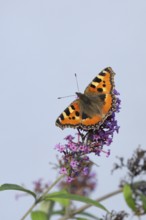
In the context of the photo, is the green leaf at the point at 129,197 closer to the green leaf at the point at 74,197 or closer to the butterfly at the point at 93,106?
the green leaf at the point at 74,197

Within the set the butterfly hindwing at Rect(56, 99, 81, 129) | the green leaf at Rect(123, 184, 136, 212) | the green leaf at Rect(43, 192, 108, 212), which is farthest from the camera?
the green leaf at Rect(123, 184, 136, 212)

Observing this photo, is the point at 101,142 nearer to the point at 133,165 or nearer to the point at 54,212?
the point at 133,165

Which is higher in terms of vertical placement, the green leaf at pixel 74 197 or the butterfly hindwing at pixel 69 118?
the butterfly hindwing at pixel 69 118

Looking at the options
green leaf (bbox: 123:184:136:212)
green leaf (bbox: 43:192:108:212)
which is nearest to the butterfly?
green leaf (bbox: 43:192:108:212)

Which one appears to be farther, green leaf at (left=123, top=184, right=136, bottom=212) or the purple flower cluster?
the purple flower cluster

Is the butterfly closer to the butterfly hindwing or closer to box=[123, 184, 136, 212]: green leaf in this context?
the butterfly hindwing

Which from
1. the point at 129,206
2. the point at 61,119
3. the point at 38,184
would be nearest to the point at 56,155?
the point at 61,119

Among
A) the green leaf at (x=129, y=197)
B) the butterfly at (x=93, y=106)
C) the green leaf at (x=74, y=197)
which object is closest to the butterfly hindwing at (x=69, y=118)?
the butterfly at (x=93, y=106)

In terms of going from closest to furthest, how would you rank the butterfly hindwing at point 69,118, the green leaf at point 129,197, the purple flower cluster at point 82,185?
the butterfly hindwing at point 69,118, the green leaf at point 129,197, the purple flower cluster at point 82,185

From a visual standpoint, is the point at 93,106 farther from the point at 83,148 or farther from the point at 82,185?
the point at 82,185
